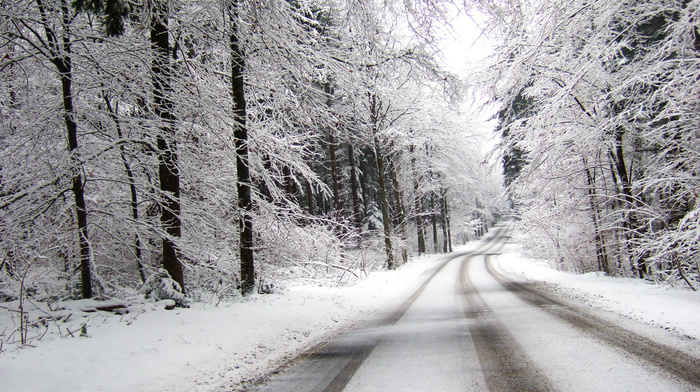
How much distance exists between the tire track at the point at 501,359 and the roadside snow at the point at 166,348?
2.59 m

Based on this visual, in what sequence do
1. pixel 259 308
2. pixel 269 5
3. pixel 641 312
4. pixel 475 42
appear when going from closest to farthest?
pixel 269 5 < pixel 475 42 < pixel 641 312 < pixel 259 308

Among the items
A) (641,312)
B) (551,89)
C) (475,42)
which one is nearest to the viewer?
(475,42)

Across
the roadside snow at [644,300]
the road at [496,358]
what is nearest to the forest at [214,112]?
the roadside snow at [644,300]

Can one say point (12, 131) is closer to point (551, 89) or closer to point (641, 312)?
point (641, 312)

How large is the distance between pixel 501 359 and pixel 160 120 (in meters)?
6.57

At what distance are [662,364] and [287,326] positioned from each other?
5453 mm

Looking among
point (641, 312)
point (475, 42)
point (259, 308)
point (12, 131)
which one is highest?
point (475, 42)

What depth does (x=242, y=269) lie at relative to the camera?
840 centimetres

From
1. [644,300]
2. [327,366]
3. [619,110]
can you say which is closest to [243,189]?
[327,366]

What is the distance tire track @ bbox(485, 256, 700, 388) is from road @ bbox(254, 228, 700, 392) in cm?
1

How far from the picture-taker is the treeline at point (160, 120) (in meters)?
5.76

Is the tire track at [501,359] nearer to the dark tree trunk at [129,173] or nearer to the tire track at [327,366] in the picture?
the tire track at [327,366]

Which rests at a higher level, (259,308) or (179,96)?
(179,96)

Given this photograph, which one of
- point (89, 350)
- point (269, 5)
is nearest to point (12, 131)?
point (89, 350)
